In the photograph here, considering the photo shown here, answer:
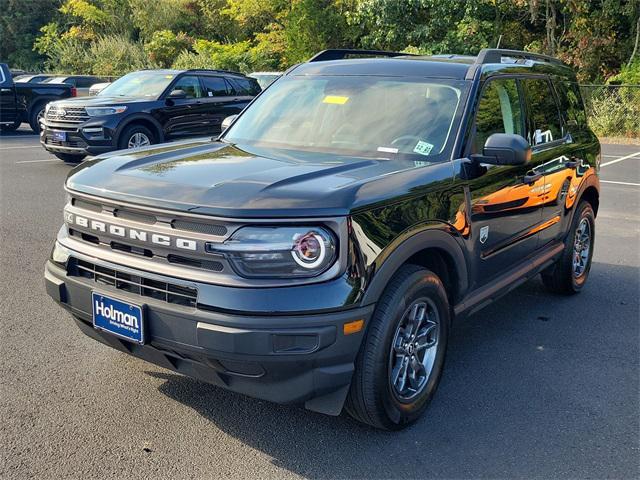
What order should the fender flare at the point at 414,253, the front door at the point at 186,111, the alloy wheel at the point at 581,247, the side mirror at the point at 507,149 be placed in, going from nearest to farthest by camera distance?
the fender flare at the point at 414,253
the side mirror at the point at 507,149
the alloy wheel at the point at 581,247
the front door at the point at 186,111

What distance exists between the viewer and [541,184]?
4.65 m

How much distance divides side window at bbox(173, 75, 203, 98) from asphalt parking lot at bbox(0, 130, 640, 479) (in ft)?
26.4

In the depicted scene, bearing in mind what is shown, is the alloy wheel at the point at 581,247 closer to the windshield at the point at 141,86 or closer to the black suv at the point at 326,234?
the black suv at the point at 326,234

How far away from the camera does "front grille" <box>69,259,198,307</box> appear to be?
2936 millimetres

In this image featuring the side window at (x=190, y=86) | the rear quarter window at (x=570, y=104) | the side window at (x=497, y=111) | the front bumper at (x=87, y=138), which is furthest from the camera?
the side window at (x=190, y=86)

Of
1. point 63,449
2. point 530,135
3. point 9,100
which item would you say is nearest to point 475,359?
point 530,135

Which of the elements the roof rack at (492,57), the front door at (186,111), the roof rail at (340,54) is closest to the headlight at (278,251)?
the roof rack at (492,57)

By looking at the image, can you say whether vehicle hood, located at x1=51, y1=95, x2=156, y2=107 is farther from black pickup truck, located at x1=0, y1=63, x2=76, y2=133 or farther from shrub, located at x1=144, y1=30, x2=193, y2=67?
shrub, located at x1=144, y1=30, x2=193, y2=67

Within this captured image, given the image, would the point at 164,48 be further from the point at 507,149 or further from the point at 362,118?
the point at 507,149

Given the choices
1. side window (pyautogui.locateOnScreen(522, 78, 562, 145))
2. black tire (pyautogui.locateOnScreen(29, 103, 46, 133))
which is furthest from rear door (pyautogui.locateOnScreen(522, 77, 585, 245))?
black tire (pyautogui.locateOnScreen(29, 103, 46, 133))

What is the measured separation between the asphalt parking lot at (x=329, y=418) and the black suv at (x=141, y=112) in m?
6.80

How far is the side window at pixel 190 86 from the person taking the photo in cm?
1257

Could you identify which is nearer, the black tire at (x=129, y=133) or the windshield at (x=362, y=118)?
the windshield at (x=362, y=118)

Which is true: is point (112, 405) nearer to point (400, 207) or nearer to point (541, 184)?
point (400, 207)
